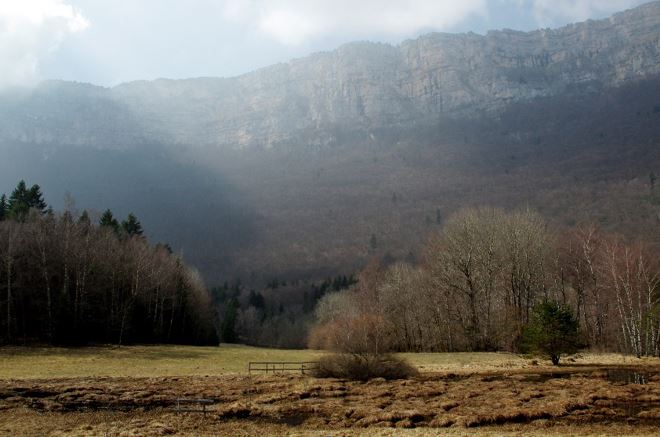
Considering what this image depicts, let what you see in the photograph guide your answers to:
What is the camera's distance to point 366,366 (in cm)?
3553

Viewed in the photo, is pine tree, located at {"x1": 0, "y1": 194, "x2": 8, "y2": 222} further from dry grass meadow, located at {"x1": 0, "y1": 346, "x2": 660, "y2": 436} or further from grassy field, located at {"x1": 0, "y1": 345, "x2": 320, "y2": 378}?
dry grass meadow, located at {"x1": 0, "y1": 346, "x2": 660, "y2": 436}

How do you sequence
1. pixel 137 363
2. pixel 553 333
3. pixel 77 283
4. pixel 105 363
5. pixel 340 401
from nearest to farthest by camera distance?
pixel 340 401
pixel 553 333
pixel 105 363
pixel 137 363
pixel 77 283

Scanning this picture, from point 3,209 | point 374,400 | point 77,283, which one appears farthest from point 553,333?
point 3,209

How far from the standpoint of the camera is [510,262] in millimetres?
60719

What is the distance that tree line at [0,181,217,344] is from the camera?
56250 millimetres

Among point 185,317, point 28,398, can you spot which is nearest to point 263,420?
point 28,398

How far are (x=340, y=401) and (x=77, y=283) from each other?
45.7 m

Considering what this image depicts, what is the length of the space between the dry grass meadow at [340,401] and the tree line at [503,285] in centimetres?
1586

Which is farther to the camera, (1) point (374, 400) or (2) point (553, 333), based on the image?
(2) point (553, 333)

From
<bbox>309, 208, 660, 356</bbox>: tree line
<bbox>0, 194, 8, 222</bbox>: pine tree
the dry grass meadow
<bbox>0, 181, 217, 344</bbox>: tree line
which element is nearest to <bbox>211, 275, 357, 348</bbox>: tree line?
<bbox>0, 181, 217, 344</bbox>: tree line

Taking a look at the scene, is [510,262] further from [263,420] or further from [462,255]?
[263,420]

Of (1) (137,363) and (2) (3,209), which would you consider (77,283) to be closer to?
(1) (137,363)

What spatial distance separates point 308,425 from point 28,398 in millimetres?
16852

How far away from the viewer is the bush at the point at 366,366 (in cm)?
3550
